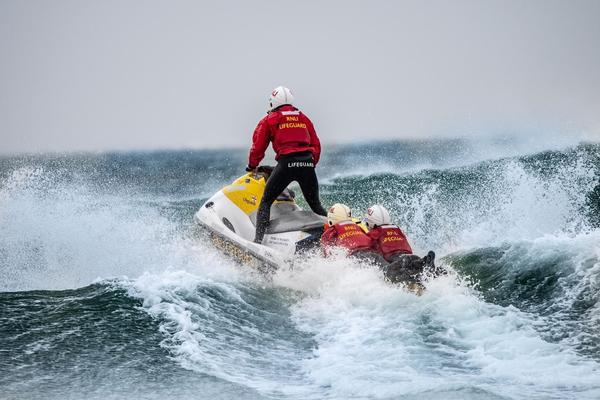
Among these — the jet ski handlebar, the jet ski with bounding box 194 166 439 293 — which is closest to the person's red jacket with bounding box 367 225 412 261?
the jet ski with bounding box 194 166 439 293

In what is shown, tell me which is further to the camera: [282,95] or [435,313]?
[282,95]

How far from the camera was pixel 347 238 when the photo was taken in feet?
24.7

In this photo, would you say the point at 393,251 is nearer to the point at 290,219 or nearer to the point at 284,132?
the point at 290,219

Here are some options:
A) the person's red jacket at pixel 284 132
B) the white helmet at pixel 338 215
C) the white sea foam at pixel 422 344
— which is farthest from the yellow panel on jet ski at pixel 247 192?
the white sea foam at pixel 422 344

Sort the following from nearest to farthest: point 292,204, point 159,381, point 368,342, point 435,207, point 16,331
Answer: point 159,381
point 368,342
point 16,331
point 292,204
point 435,207

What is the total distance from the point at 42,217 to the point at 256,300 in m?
4.45

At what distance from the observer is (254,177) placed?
9.37 metres

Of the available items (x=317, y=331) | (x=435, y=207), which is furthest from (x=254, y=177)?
(x=435, y=207)

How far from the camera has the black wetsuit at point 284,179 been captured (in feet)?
28.1

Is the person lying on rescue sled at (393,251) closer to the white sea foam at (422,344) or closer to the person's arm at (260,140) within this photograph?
the white sea foam at (422,344)

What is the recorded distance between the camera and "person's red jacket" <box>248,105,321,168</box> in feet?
28.1

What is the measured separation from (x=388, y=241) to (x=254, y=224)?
85.7 inches

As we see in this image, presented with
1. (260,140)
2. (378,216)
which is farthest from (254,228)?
(378,216)

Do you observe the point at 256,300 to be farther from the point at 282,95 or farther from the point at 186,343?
the point at 282,95
